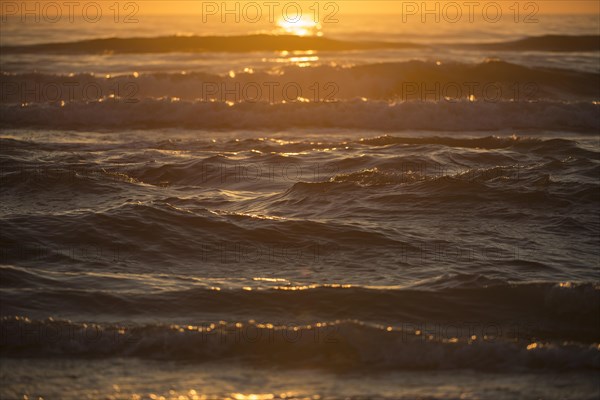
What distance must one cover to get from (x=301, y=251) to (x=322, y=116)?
32.7 ft

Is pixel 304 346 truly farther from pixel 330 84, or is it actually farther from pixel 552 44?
pixel 552 44

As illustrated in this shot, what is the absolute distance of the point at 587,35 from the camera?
34.5 meters

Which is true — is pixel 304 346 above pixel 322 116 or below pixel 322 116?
below

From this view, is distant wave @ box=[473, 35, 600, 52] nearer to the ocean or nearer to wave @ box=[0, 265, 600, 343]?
the ocean

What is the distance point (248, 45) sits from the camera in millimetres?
33094

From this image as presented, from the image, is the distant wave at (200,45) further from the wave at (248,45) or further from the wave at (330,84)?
the wave at (330,84)

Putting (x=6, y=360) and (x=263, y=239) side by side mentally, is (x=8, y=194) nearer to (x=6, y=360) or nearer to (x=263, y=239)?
(x=263, y=239)

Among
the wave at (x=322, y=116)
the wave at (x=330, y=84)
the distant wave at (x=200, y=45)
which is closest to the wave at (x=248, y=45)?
the distant wave at (x=200, y=45)

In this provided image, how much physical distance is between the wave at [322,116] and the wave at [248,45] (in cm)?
1397

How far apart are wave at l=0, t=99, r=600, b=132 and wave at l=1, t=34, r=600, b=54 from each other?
13969mm

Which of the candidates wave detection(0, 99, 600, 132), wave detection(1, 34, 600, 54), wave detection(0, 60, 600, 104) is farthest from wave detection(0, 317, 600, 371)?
wave detection(1, 34, 600, 54)

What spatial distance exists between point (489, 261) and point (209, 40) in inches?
1119

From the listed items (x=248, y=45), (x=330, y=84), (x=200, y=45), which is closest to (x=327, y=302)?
(x=330, y=84)

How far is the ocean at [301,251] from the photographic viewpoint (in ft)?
18.5
